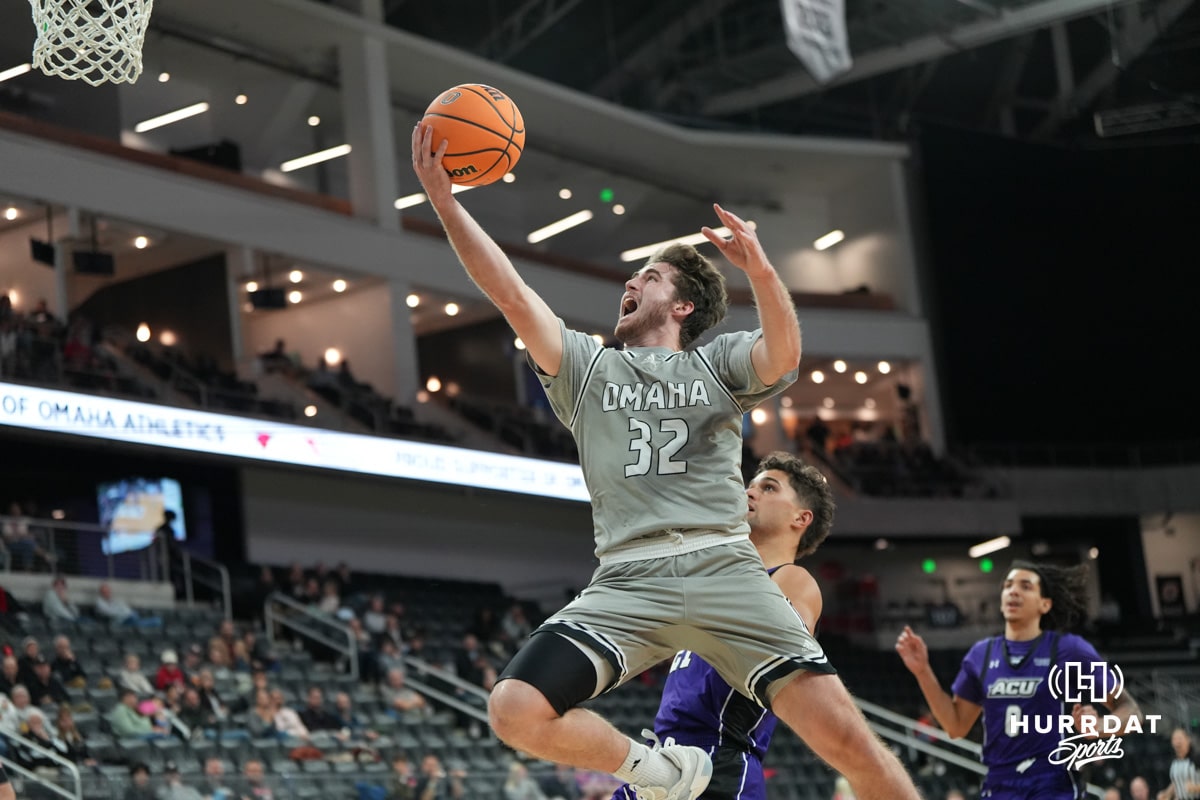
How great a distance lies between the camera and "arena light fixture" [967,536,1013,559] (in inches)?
1411

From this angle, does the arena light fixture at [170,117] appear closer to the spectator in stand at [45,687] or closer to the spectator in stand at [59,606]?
the spectator in stand at [59,606]

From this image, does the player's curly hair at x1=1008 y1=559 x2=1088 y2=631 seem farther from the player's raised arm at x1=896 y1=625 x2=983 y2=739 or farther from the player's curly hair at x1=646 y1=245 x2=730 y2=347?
the player's curly hair at x1=646 y1=245 x2=730 y2=347

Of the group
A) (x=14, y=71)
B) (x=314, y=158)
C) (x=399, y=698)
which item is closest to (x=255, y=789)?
(x=399, y=698)

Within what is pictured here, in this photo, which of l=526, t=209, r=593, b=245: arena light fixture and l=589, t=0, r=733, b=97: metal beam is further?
l=526, t=209, r=593, b=245: arena light fixture

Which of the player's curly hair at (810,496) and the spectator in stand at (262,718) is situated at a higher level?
the player's curly hair at (810,496)

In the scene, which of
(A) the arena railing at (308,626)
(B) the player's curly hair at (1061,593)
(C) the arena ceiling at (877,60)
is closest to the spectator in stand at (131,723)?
(A) the arena railing at (308,626)

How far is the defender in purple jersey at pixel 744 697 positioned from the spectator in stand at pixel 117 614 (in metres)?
14.9

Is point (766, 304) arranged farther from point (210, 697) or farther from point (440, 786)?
point (210, 697)

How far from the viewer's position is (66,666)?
1647cm

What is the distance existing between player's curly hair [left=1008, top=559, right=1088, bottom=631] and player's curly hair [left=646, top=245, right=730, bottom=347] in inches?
131

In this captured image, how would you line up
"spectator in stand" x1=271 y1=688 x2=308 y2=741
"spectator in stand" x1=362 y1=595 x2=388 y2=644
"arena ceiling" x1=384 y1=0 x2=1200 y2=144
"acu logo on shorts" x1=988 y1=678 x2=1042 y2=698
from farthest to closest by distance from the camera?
"arena ceiling" x1=384 y1=0 x2=1200 y2=144 < "spectator in stand" x1=362 y1=595 x2=388 y2=644 < "spectator in stand" x1=271 y1=688 x2=308 y2=741 < "acu logo on shorts" x1=988 y1=678 x2=1042 y2=698

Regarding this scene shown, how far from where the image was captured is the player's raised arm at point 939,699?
7145mm

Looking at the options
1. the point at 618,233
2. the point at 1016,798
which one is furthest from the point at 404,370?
the point at 1016,798

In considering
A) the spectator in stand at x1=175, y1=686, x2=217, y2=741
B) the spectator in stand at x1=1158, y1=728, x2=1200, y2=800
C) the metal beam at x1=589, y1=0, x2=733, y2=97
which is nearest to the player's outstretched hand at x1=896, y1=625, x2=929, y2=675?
the spectator in stand at x1=1158, y1=728, x2=1200, y2=800
